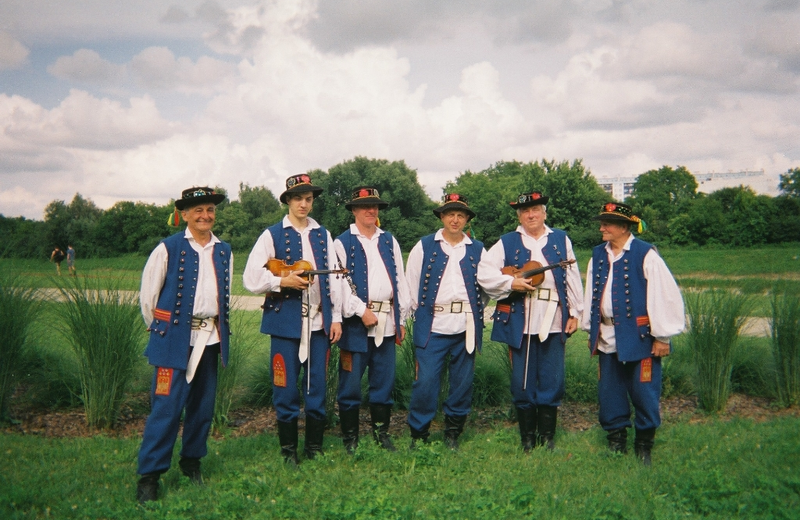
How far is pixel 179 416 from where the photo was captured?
173 inches

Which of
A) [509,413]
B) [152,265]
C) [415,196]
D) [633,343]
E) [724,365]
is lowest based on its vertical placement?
[509,413]

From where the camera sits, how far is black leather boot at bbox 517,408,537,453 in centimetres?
549

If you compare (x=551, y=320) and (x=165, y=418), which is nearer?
(x=165, y=418)

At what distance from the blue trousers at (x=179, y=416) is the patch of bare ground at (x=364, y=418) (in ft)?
4.53

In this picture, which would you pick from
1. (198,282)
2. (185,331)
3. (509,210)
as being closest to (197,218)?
(198,282)

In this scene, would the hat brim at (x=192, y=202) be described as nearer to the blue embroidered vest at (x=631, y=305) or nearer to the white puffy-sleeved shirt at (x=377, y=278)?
the white puffy-sleeved shirt at (x=377, y=278)

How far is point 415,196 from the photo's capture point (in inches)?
1848

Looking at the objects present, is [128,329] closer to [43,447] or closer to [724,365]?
[43,447]

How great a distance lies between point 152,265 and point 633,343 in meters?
3.54

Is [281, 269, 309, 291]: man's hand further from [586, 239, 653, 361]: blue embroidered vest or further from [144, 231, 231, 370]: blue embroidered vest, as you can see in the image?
[586, 239, 653, 361]: blue embroidered vest

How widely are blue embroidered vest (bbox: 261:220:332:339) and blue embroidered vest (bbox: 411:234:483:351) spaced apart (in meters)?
0.89

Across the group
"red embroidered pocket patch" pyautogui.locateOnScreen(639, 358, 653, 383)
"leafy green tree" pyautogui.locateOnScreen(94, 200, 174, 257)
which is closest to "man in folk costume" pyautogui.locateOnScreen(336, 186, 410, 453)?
"red embroidered pocket patch" pyautogui.locateOnScreen(639, 358, 653, 383)

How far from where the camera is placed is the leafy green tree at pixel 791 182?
126ft

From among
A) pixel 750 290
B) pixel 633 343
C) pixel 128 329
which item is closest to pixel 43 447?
pixel 128 329
